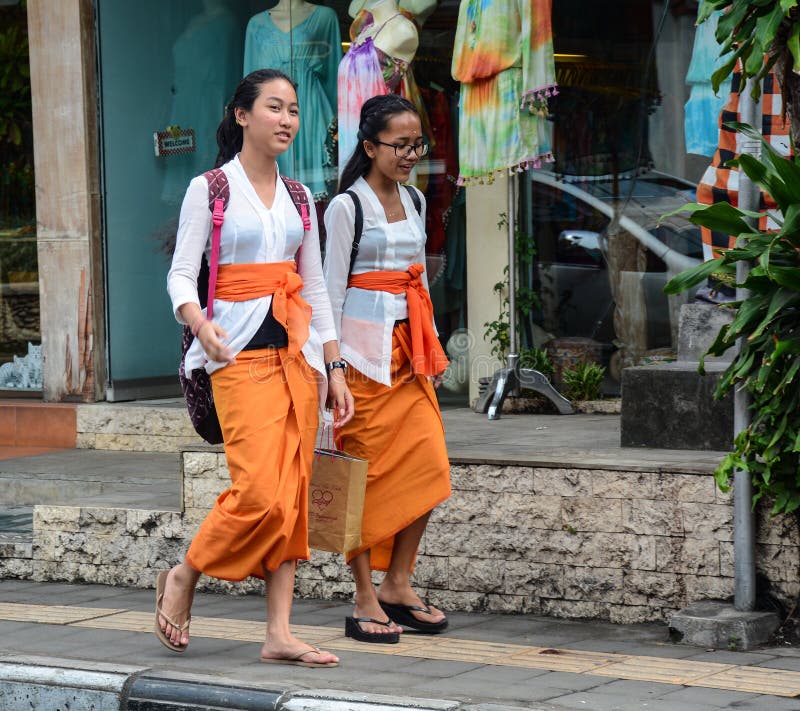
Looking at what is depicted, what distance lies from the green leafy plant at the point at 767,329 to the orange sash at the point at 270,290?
1.38 metres

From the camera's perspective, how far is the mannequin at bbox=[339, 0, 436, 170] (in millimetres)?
9312

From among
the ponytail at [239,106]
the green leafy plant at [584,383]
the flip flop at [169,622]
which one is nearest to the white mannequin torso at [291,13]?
the green leafy plant at [584,383]

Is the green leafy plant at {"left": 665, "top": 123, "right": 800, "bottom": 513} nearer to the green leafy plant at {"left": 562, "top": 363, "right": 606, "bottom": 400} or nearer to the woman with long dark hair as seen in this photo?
the woman with long dark hair

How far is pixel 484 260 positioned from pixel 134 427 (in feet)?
8.46

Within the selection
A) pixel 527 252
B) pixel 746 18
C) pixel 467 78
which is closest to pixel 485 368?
pixel 527 252

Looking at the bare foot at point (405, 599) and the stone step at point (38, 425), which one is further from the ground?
the stone step at point (38, 425)

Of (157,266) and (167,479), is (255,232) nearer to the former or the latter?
(167,479)

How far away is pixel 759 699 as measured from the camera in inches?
191

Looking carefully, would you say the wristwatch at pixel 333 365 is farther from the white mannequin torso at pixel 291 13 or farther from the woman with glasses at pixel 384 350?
the white mannequin torso at pixel 291 13

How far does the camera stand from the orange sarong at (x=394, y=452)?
5832mm

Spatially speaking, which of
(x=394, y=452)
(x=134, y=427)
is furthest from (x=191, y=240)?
(x=134, y=427)

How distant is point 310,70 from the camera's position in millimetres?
10391

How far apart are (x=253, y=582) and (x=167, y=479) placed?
1.66 m

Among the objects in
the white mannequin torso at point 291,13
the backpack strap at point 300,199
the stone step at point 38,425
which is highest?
the white mannequin torso at point 291,13
